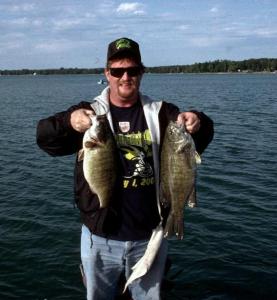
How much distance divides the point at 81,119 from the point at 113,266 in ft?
5.64

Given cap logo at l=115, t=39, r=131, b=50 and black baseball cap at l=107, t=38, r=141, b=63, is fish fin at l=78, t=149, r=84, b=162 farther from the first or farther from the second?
cap logo at l=115, t=39, r=131, b=50

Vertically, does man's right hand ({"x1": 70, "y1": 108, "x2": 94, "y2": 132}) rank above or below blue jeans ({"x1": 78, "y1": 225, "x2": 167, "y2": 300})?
above

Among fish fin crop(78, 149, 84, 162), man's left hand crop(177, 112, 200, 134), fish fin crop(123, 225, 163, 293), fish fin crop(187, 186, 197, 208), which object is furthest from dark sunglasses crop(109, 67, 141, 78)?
fish fin crop(123, 225, 163, 293)

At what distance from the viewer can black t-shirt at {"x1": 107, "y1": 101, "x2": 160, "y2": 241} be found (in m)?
4.94

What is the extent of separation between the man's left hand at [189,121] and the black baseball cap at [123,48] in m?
0.80

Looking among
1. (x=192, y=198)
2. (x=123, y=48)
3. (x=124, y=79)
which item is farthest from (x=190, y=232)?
(x=123, y=48)

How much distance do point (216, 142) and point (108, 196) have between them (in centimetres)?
1811

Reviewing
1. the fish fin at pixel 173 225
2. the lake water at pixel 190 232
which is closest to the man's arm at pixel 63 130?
the fish fin at pixel 173 225

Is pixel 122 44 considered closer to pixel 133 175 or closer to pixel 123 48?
pixel 123 48

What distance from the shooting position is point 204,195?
1402 cm

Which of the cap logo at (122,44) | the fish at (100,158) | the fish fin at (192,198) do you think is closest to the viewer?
the fish at (100,158)

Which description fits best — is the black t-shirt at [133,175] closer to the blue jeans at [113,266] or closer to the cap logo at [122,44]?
the blue jeans at [113,266]

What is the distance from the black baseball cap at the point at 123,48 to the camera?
4871 mm

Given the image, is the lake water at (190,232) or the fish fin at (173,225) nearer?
the fish fin at (173,225)
